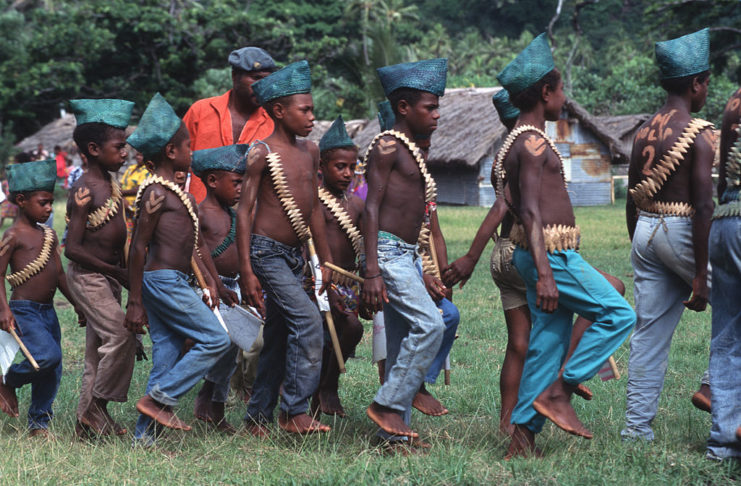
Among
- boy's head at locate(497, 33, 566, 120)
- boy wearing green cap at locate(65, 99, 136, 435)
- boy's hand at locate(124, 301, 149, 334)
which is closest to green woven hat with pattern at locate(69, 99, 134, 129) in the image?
boy wearing green cap at locate(65, 99, 136, 435)

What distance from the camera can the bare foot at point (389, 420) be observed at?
15.3 ft

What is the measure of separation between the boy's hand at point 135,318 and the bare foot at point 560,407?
2.24 m

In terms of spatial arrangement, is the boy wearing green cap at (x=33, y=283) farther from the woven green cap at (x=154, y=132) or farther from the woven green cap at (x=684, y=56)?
the woven green cap at (x=684, y=56)

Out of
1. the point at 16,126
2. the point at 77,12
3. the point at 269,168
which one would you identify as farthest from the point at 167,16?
the point at 269,168

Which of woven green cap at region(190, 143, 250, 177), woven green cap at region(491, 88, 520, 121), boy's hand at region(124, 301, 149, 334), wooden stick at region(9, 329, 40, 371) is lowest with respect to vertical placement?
wooden stick at region(9, 329, 40, 371)

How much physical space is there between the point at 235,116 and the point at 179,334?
2111 mm

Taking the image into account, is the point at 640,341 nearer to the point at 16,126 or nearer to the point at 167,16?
the point at 167,16

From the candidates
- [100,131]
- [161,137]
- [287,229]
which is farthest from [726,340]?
[100,131]

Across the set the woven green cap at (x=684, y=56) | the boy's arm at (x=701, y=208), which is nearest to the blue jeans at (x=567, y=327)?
the boy's arm at (x=701, y=208)

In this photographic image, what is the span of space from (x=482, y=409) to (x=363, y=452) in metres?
1.45

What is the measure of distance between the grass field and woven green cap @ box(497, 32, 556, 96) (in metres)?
1.93

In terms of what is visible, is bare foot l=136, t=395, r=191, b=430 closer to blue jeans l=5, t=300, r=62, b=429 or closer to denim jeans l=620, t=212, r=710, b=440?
blue jeans l=5, t=300, r=62, b=429

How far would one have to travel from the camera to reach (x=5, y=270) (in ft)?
18.6

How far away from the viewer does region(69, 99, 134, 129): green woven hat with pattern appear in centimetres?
558
